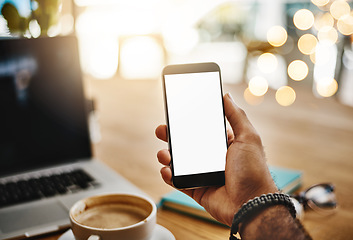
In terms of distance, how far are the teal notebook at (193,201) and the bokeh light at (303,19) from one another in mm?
3428

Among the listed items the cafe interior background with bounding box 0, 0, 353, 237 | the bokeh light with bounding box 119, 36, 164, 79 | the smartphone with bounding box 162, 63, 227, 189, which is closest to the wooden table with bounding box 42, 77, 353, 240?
the cafe interior background with bounding box 0, 0, 353, 237

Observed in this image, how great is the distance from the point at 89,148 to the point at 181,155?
15.5 inches

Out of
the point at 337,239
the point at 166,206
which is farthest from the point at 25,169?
the point at 337,239

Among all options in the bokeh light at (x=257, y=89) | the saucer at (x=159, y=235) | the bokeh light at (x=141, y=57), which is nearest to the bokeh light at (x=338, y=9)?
the bokeh light at (x=257, y=89)

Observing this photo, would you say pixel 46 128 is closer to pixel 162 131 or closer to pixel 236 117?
pixel 162 131

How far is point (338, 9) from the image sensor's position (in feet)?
9.81

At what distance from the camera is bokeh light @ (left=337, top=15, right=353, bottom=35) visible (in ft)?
9.04

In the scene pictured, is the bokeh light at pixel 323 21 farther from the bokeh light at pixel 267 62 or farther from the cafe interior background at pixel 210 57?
the bokeh light at pixel 267 62

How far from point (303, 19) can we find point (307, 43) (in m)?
0.33

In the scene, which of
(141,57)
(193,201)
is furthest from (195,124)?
(141,57)

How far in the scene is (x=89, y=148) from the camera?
889mm

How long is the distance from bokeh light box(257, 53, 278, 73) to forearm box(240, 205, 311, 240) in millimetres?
3698

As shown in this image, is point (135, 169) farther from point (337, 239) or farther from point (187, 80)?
point (337, 239)

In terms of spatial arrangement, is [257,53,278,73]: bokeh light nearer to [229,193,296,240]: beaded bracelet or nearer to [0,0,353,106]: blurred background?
[0,0,353,106]: blurred background
